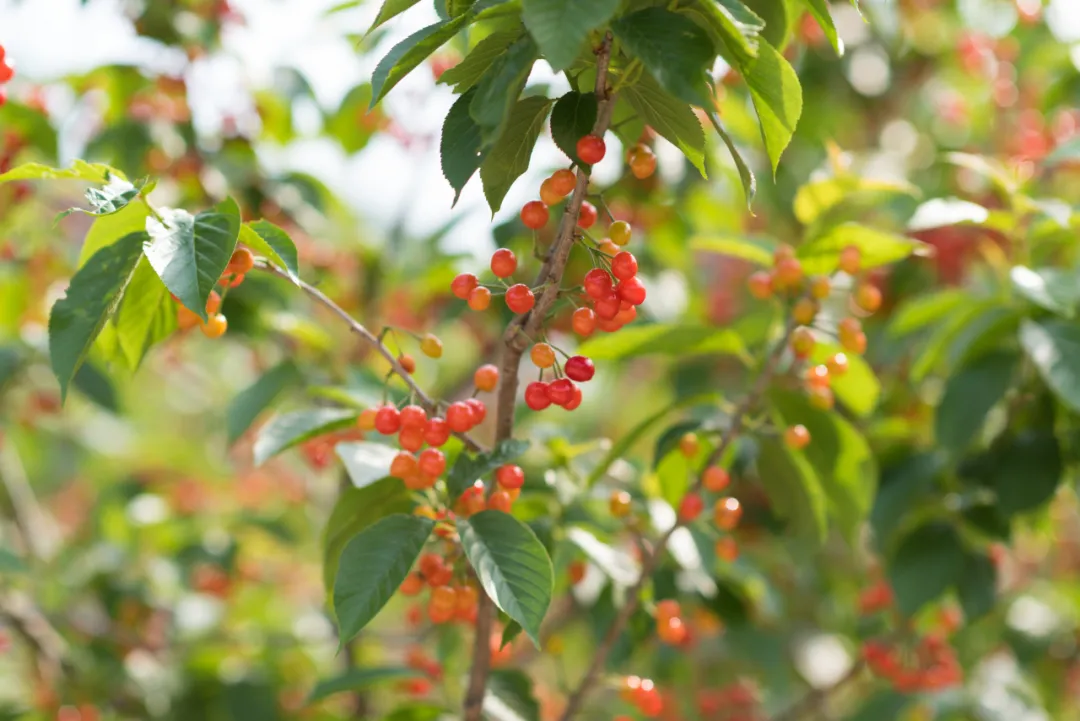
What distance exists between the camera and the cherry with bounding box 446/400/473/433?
1053 mm

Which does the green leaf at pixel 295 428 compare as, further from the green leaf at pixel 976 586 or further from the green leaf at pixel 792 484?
the green leaf at pixel 976 586

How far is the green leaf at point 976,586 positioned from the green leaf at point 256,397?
1305 millimetres

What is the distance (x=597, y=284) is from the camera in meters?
0.98

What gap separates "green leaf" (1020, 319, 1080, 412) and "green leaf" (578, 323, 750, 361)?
1.54ft

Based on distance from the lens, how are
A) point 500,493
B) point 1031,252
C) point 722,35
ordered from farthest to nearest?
point 1031,252 → point 500,493 → point 722,35

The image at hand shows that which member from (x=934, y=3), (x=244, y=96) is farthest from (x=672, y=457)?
(x=934, y=3)

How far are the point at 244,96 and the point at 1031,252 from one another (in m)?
1.72

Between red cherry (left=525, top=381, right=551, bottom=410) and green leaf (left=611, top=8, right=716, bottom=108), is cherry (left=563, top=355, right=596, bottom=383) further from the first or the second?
green leaf (left=611, top=8, right=716, bottom=108)

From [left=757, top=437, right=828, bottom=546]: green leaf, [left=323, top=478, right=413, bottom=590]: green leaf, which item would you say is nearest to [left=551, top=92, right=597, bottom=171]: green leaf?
[left=323, top=478, right=413, bottom=590]: green leaf

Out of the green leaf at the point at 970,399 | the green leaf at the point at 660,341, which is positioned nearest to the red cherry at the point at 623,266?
the green leaf at the point at 660,341

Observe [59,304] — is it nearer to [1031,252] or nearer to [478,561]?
[478,561]

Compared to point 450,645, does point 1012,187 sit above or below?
above

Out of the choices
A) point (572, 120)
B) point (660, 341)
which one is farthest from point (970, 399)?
point (572, 120)

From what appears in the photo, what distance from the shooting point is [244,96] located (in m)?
2.30
